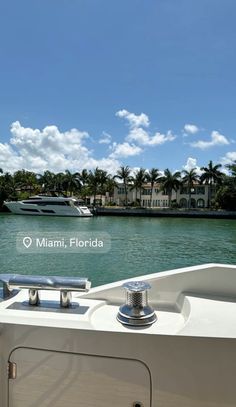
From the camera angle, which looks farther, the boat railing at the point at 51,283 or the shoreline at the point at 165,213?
the shoreline at the point at 165,213

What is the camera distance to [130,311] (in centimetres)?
128

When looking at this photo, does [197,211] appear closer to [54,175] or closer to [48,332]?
[54,175]

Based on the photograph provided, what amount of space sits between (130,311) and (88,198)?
58332 mm

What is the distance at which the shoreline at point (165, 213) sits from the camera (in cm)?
4322

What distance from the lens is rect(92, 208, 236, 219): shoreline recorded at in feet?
142

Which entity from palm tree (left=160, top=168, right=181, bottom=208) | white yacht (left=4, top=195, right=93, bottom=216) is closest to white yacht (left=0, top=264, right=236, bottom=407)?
white yacht (left=4, top=195, right=93, bottom=216)

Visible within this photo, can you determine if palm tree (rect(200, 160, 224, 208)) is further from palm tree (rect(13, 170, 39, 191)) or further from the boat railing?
the boat railing

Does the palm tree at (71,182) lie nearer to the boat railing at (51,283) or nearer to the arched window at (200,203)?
the arched window at (200,203)

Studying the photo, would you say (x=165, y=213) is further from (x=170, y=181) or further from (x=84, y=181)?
(x=84, y=181)

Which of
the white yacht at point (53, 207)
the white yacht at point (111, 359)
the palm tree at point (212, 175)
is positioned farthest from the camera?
the palm tree at point (212, 175)

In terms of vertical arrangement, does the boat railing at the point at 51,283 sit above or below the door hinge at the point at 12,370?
above

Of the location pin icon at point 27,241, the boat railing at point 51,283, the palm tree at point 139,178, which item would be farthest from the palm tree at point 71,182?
the boat railing at point 51,283

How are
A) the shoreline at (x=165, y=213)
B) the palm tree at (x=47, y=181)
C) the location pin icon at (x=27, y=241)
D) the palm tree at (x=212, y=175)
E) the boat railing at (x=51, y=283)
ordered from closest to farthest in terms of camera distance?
1. the boat railing at (x=51, y=283)
2. the location pin icon at (x=27, y=241)
3. the shoreline at (x=165, y=213)
4. the palm tree at (x=212, y=175)
5. the palm tree at (x=47, y=181)

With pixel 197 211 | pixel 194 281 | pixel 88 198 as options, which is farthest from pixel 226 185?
pixel 194 281
